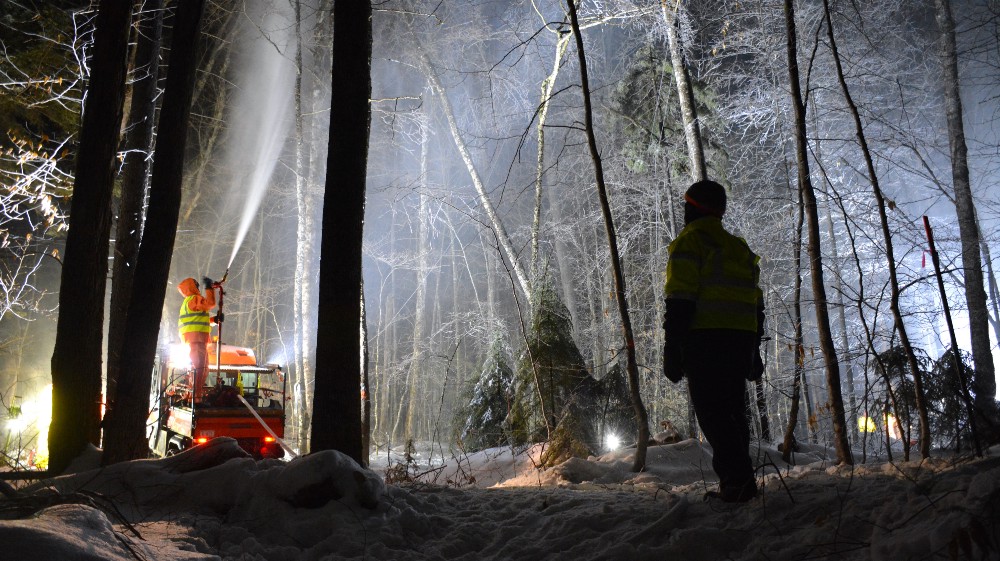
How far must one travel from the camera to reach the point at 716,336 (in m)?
3.68

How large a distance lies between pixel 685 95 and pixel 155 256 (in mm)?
8116

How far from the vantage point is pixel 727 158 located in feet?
51.4

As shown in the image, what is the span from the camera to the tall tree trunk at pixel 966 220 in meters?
11.0

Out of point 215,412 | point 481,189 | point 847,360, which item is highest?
point 481,189

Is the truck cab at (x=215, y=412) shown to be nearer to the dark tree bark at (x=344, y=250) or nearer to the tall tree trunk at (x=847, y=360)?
the dark tree bark at (x=344, y=250)

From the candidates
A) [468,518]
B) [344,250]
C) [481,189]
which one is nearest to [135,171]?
[344,250]

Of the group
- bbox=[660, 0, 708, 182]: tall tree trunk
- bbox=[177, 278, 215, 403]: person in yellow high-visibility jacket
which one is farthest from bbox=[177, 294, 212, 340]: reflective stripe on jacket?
bbox=[660, 0, 708, 182]: tall tree trunk

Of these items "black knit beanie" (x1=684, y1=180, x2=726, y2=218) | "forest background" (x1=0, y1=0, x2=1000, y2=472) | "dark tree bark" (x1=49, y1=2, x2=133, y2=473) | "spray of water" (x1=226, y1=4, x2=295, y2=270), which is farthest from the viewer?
"spray of water" (x1=226, y1=4, x2=295, y2=270)

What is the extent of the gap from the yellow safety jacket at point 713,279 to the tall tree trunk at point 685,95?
18.4ft

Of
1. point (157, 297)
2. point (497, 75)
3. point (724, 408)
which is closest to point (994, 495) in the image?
point (724, 408)

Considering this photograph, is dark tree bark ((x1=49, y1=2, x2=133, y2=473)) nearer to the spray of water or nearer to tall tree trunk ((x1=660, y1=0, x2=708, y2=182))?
tall tree trunk ((x1=660, y1=0, x2=708, y2=182))

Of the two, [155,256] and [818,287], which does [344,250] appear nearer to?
[155,256]

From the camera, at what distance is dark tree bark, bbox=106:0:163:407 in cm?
866

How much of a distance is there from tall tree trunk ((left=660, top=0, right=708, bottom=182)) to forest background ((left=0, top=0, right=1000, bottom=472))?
99 millimetres
